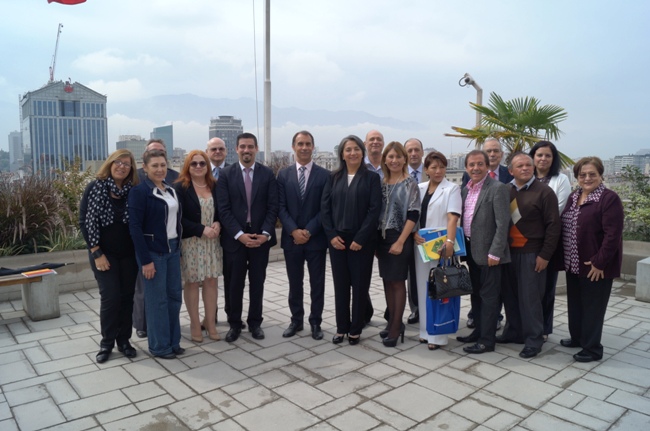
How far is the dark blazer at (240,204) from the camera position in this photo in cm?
427

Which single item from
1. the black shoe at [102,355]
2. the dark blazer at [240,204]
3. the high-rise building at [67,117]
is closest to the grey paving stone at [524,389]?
the dark blazer at [240,204]

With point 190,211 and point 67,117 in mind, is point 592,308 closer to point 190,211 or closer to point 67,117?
point 190,211

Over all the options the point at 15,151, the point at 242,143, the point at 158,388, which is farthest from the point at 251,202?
the point at 15,151

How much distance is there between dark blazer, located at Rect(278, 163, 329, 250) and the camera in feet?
14.3

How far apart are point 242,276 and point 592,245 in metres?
2.91

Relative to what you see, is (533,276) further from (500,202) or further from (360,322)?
(360,322)

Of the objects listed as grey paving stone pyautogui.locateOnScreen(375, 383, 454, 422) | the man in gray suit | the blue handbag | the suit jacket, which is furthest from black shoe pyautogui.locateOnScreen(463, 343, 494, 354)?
grey paving stone pyautogui.locateOnScreen(375, 383, 454, 422)

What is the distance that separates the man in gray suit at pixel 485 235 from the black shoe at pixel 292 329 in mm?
1531

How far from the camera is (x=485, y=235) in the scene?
396 centimetres

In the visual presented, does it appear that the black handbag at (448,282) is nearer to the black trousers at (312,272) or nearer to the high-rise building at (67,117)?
the black trousers at (312,272)

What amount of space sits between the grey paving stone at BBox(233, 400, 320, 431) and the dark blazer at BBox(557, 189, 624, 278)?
8.01 feet

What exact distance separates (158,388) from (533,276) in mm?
3001

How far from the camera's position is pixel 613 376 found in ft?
11.9

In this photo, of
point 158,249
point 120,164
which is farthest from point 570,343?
point 120,164
